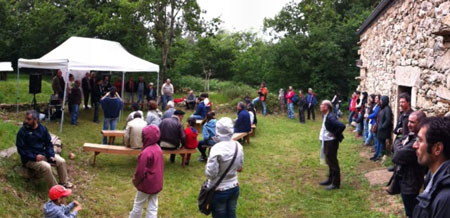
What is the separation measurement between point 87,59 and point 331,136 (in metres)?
7.97

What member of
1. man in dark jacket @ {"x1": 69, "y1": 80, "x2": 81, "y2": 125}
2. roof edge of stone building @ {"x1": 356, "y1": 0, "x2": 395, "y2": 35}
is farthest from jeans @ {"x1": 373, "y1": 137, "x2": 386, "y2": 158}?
man in dark jacket @ {"x1": 69, "y1": 80, "x2": 81, "y2": 125}

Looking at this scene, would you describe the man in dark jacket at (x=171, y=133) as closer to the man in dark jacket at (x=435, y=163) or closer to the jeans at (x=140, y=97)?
the man in dark jacket at (x=435, y=163)

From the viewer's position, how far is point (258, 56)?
2494 centimetres

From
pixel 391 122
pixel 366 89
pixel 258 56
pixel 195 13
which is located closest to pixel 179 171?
pixel 391 122

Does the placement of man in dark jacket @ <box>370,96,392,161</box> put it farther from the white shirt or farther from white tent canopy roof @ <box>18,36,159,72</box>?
white tent canopy roof @ <box>18,36,159,72</box>

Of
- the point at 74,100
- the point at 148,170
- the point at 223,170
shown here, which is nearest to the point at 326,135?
the point at 223,170

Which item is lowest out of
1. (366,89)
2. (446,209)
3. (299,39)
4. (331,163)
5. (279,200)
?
(279,200)

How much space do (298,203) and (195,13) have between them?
13.0 meters

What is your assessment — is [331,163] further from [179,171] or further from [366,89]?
[366,89]

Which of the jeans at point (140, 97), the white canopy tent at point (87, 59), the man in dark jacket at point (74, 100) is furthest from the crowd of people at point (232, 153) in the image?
the jeans at point (140, 97)

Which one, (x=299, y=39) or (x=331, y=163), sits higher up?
(x=299, y=39)

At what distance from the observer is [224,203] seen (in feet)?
12.9

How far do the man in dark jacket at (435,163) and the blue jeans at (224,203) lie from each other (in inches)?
79.1

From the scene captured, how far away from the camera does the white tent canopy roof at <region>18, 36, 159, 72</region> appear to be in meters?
10.2
